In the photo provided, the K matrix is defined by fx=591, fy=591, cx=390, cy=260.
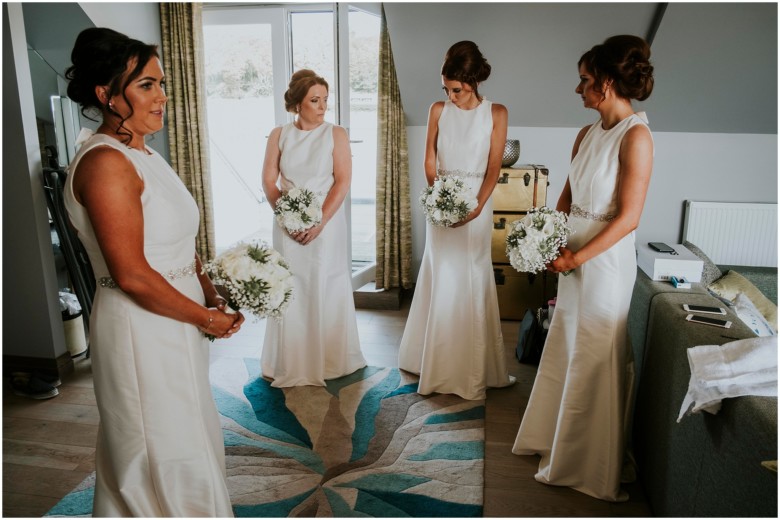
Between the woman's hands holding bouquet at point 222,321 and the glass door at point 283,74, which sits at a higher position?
the glass door at point 283,74

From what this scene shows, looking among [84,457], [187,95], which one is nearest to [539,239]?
[84,457]

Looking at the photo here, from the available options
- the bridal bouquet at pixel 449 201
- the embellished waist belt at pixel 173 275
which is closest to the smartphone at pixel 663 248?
the bridal bouquet at pixel 449 201

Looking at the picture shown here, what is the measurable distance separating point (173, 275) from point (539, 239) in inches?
53.3

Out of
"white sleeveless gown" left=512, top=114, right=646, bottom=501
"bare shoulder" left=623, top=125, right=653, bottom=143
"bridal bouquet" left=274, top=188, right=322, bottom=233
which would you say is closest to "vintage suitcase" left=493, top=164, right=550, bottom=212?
"bridal bouquet" left=274, top=188, right=322, bottom=233

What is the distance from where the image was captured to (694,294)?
2.45 metres

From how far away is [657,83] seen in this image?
429 cm

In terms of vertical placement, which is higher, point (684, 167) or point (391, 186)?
point (684, 167)

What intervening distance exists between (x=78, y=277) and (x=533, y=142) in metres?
3.67

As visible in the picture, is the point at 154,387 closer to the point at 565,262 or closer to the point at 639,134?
the point at 565,262

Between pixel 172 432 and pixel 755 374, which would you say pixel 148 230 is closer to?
pixel 172 432

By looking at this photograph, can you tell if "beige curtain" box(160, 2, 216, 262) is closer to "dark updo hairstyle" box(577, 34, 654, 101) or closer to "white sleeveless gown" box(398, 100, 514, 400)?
"white sleeveless gown" box(398, 100, 514, 400)

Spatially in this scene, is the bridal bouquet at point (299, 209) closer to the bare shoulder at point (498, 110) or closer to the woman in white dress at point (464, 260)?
the woman in white dress at point (464, 260)

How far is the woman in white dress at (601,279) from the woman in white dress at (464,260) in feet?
2.35

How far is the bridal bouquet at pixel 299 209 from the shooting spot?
126 inches
